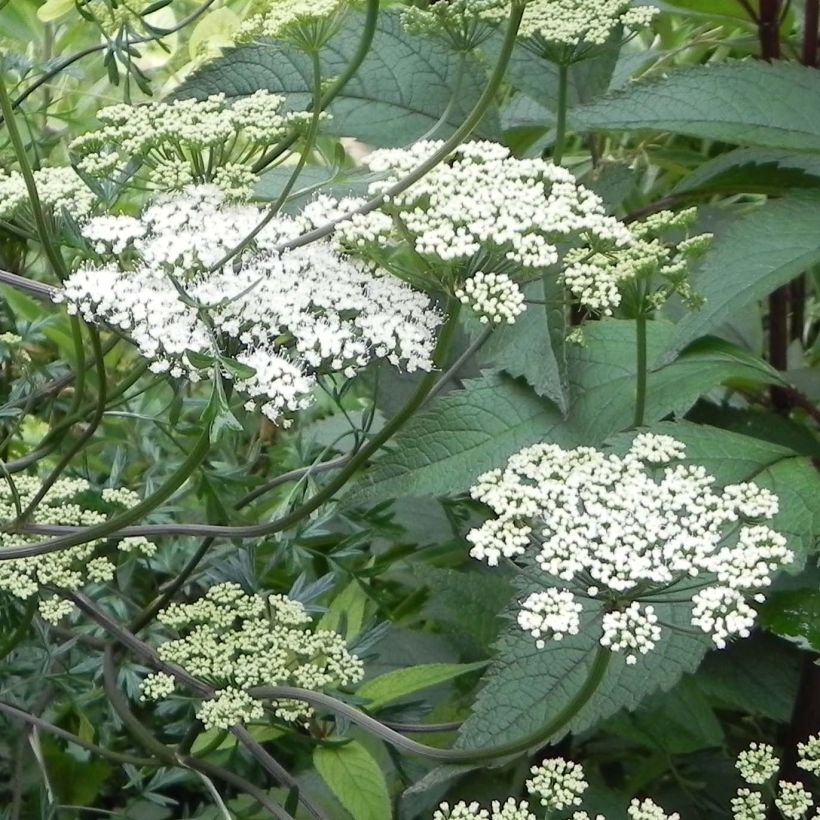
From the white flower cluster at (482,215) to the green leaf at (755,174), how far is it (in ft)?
1.09

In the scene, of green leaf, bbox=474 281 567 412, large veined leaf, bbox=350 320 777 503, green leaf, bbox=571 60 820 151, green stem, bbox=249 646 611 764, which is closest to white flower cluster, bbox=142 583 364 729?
green stem, bbox=249 646 611 764

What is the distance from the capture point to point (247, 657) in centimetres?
85

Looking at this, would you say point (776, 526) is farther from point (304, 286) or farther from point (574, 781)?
point (304, 286)

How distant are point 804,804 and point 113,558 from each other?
0.70 m

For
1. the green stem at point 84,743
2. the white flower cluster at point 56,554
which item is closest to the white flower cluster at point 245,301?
the white flower cluster at point 56,554

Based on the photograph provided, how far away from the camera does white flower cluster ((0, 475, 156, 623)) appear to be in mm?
856

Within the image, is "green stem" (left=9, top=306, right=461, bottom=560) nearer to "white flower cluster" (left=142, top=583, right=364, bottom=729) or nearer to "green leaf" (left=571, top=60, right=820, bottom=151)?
"white flower cluster" (left=142, top=583, right=364, bottom=729)

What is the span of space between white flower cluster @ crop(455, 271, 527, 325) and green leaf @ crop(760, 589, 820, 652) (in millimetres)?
333

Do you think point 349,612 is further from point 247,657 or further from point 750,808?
point 750,808

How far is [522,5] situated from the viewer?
0.66 meters

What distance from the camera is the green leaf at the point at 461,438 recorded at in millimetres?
864

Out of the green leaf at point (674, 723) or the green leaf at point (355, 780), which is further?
the green leaf at point (674, 723)

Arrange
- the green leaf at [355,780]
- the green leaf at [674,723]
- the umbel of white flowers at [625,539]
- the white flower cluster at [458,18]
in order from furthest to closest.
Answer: the green leaf at [674,723], the green leaf at [355,780], the white flower cluster at [458,18], the umbel of white flowers at [625,539]

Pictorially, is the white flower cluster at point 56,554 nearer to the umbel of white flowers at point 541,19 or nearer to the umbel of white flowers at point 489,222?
the umbel of white flowers at point 489,222
